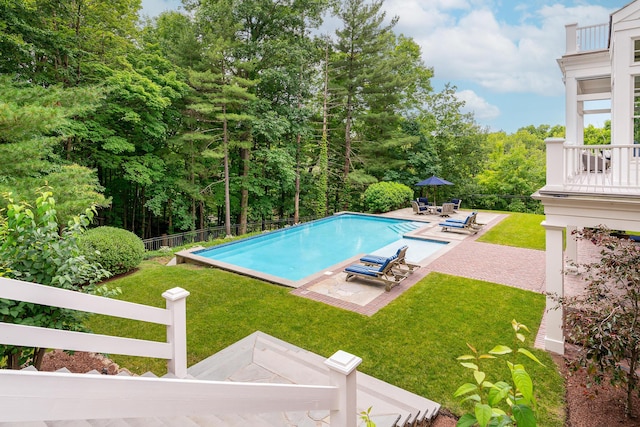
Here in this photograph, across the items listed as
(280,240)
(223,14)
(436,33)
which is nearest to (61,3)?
(223,14)

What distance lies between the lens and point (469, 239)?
45.1 ft

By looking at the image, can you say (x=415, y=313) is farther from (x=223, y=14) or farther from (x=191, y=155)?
(x=223, y=14)

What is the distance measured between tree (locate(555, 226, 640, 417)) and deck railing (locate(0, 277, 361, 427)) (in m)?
3.10

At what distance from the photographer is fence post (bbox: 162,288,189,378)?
354 centimetres

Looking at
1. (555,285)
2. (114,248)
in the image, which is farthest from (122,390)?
(114,248)

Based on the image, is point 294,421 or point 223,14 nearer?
point 294,421

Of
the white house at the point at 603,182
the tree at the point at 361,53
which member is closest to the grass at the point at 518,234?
the white house at the point at 603,182

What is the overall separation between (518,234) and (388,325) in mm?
10747

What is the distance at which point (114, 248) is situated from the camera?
9.27 m

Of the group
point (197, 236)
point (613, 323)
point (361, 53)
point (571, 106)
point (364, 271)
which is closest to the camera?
point (613, 323)

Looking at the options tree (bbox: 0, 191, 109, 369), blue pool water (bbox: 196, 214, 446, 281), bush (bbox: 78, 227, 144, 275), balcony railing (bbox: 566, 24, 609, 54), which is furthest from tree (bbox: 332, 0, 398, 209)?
tree (bbox: 0, 191, 109, 369)

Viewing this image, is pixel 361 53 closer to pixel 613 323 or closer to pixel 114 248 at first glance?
pixel 114 248

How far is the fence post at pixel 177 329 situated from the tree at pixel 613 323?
439cm

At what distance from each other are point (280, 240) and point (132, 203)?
10.4m
